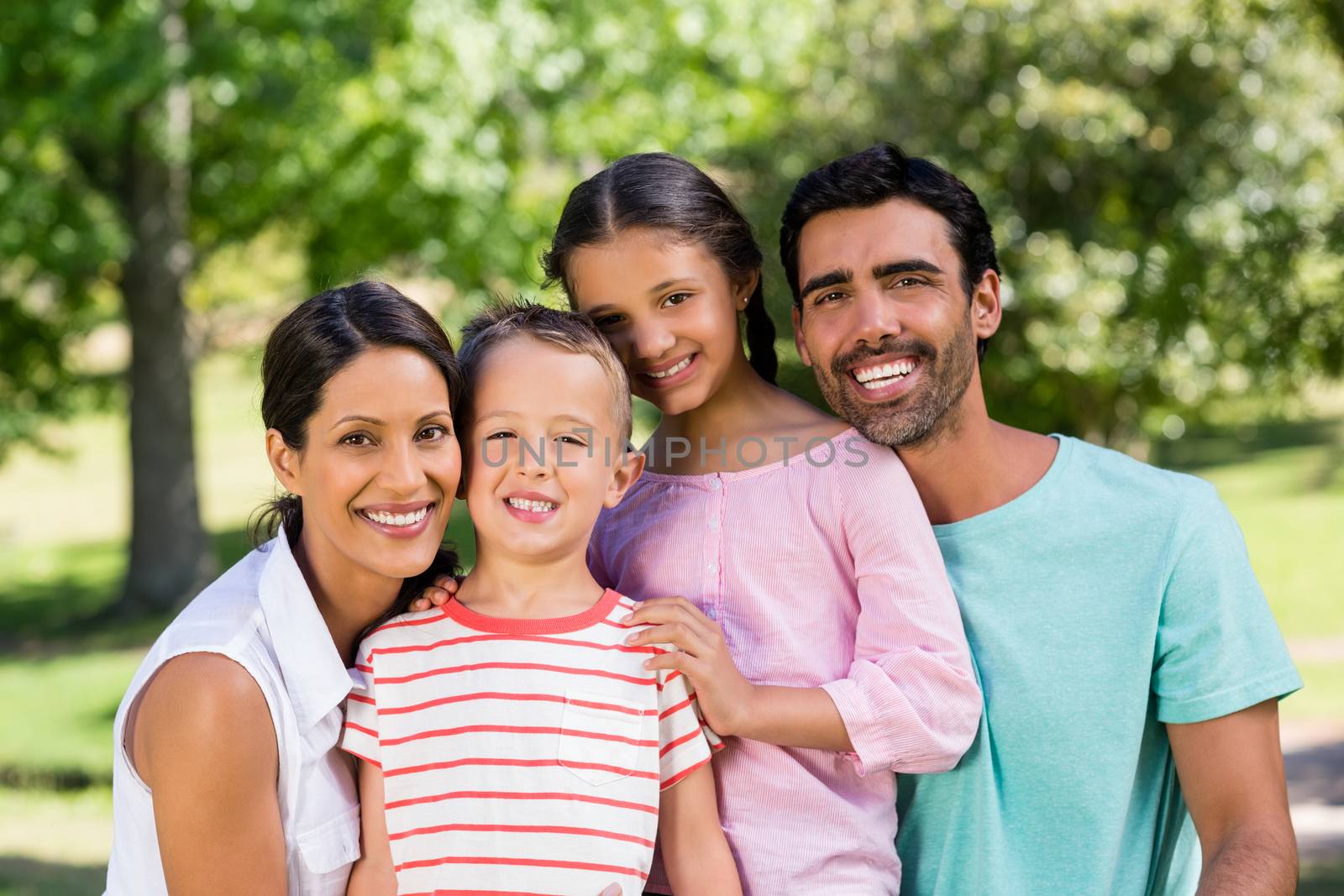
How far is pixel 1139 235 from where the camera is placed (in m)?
11.8

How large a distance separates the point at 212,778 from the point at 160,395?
42.5 feet

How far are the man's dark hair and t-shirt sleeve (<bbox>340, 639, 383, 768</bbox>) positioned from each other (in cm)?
116

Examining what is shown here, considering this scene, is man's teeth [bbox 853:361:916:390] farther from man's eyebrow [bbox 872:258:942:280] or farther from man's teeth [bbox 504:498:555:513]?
man's teeth [bbox 504:498:555:513]

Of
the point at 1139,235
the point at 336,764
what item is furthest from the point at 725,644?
the point at 1139,235

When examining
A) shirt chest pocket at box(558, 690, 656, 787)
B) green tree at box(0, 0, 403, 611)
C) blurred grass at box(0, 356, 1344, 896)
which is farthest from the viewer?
green tree at box(0, 0, 403, 611)

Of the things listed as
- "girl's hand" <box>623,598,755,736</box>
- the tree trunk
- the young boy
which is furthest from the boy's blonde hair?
the tree trunk

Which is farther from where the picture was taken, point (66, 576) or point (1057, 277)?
point (66, 576)

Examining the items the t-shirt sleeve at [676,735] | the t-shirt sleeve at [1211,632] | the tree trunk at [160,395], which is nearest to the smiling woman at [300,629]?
the t-shirt sleeve at [676,735]

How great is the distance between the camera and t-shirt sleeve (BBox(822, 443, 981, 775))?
2.37 meters

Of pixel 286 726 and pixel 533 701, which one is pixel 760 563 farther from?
pixel 286 726

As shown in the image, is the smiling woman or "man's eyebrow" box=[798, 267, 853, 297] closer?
the smiling woman

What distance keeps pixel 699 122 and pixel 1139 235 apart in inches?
163

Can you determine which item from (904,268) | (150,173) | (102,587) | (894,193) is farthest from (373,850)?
(102,587)

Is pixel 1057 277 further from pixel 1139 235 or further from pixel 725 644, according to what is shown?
pixel 725 644
